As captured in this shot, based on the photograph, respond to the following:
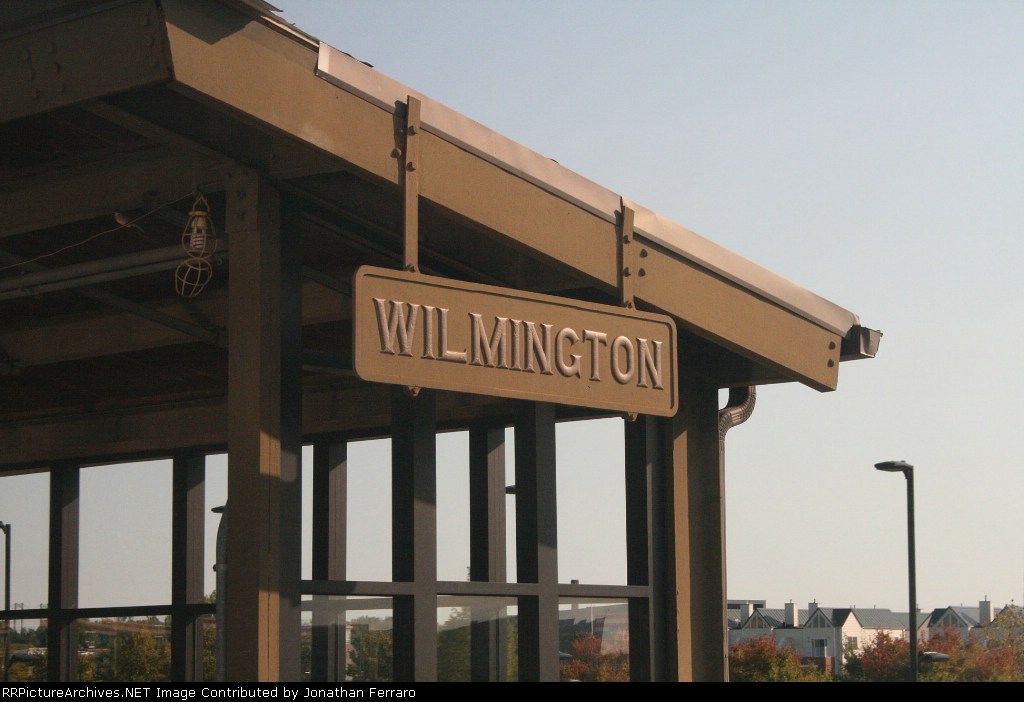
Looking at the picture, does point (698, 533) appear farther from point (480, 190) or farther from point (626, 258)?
point (480, 190)

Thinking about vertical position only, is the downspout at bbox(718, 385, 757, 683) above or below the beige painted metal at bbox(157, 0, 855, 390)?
below

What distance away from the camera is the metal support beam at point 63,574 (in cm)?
1580

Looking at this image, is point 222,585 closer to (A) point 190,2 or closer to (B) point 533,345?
(B) point 533,345

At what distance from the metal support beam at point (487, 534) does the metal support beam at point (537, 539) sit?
2.02 meters

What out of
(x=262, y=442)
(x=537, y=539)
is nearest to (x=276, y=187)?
(x=262, y=442)

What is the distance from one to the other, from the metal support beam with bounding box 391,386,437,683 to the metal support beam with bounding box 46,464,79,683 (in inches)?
343

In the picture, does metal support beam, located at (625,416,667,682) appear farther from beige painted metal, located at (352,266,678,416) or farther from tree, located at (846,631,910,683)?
tree, located at (846,631,910,683)

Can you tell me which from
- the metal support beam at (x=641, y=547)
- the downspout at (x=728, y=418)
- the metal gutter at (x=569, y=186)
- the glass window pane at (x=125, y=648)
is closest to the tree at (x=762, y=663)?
the glass window pane at (x=125, y=648)

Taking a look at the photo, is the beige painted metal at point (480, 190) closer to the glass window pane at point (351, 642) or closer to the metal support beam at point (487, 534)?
the glass window pane at point (351, 642)

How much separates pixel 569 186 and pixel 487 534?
195 inches

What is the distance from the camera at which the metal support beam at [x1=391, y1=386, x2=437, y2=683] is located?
8296mm

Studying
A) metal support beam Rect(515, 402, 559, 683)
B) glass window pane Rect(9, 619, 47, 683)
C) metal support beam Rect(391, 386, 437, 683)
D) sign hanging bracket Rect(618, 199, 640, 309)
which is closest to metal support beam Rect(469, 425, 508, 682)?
metal support beam Rect(515, 402, 559, 683)

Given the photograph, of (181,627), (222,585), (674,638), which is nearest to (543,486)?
(674,638)

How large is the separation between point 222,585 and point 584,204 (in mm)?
3228
